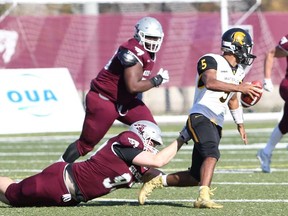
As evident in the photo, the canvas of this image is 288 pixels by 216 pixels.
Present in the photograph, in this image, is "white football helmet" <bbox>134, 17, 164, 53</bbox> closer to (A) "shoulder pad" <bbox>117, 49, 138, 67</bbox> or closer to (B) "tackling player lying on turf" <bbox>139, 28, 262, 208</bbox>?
(A) "shoulder pad" <bbox>117, 49, 138, 67</bbox>

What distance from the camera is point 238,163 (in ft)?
37.8

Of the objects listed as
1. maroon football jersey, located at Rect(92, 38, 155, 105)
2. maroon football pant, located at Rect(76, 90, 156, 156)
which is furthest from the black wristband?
maroon football pant, located at Rect(76, 90, 156, 156)

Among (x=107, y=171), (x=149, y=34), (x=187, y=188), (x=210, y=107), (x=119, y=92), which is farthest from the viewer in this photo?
(x=187, y=188)

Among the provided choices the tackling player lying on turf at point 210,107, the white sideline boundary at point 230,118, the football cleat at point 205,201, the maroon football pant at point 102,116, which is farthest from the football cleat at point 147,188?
the white sideline boundary at point 230,118

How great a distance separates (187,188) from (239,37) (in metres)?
1.71

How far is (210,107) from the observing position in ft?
25.2

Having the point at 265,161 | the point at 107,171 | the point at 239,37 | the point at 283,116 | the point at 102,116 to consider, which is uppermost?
the point at 239,37

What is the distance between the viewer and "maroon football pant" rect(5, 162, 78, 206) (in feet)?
23.8

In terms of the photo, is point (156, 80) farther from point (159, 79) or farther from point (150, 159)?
point (150, 159)

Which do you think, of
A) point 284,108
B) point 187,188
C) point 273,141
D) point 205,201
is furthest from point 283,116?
point 205,201

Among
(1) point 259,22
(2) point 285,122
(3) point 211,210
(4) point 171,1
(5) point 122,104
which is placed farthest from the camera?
(1) point 259,22

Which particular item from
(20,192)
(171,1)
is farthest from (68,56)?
(20,192)

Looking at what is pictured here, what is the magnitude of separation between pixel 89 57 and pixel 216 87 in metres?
10.0

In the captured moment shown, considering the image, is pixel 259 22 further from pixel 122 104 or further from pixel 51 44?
pixel 122 104
